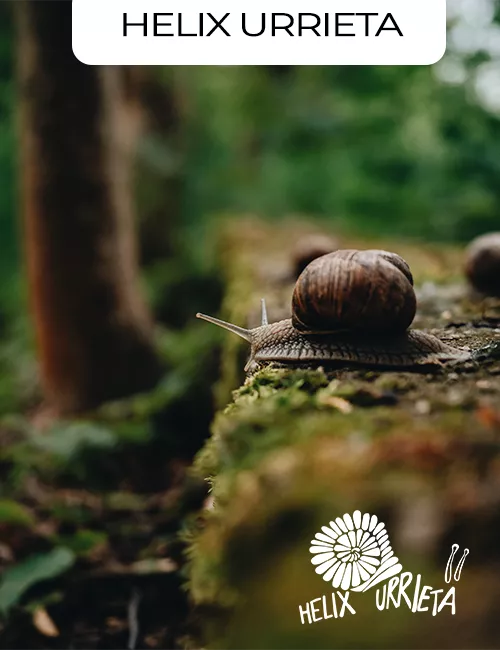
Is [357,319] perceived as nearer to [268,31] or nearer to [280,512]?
[280,512]

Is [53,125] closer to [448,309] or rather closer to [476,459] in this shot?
[448,309]

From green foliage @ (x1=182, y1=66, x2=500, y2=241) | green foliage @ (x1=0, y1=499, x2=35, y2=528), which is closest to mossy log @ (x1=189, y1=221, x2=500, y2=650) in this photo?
green foliage @ (x1=0, y1=499, x2=35, y2=528)

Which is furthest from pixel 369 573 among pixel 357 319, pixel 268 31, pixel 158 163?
pixel 158 163

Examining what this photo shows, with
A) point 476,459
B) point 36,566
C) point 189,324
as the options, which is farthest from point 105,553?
point 189,324

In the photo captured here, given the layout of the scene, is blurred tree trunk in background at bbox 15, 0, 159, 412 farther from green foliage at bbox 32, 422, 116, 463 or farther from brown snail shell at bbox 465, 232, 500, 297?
brown snail shell at bbox 465, 232, 500, 297

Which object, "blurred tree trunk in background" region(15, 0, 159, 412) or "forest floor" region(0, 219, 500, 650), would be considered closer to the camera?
"forest floor" region(0, 219, 500, 650)

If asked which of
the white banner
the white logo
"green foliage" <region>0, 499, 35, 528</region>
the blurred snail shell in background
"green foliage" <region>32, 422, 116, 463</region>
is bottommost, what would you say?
the white logo

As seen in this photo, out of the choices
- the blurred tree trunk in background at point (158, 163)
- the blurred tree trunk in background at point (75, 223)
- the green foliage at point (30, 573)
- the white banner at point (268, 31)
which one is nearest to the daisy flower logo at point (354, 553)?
the green foliage at point (30, 573)

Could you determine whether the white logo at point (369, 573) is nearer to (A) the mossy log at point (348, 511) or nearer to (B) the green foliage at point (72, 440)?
(A) the mossy log at point (348, 511)
